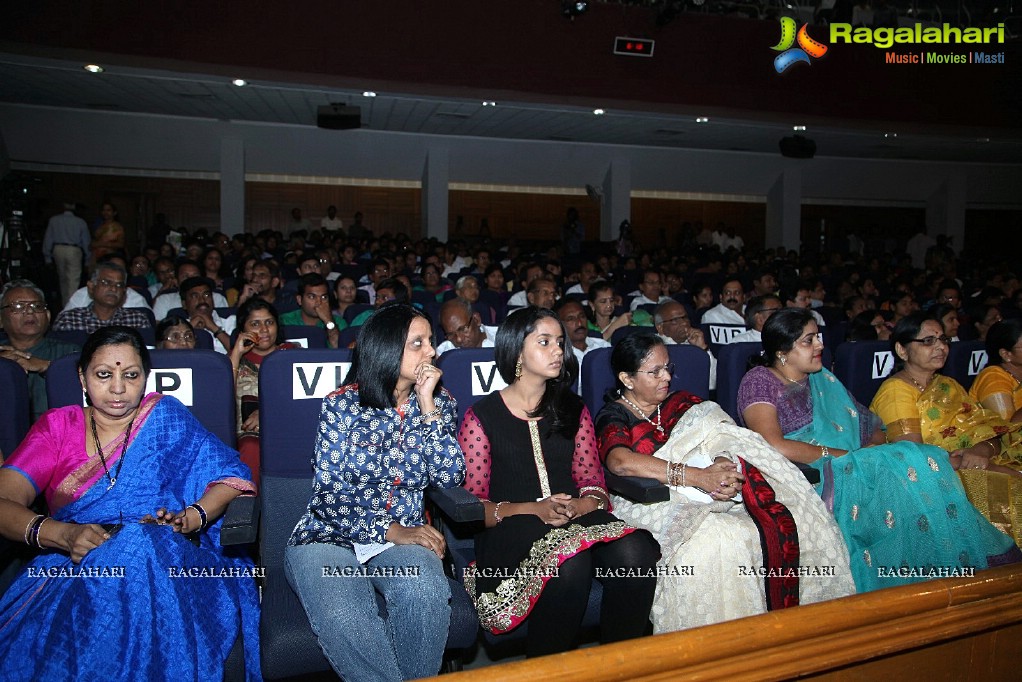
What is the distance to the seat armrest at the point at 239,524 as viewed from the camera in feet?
5.29

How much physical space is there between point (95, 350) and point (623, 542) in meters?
1.48

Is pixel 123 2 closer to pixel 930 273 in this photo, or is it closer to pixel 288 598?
pixel 288 598

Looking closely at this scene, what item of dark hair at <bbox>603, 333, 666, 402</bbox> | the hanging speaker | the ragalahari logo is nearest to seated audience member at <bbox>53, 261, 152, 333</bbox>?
dark hair at <bbox>603, 333, 666, 402</bbox>

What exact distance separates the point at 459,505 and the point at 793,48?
28.1ft

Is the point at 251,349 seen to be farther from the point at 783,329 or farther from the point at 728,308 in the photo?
the point at 728,308

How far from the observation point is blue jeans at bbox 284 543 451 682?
1.60m

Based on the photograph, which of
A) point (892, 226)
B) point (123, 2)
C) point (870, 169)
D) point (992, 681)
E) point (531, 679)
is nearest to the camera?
point (531, 679)

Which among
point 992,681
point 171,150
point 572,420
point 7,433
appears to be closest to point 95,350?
point 7,433

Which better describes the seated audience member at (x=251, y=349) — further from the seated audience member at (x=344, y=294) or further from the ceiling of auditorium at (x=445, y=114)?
the ceiling of auditorium at (x=445, y=114)

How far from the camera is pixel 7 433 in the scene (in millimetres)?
2084

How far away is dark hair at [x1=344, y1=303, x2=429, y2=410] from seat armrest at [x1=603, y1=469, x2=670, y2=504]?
0.70 m

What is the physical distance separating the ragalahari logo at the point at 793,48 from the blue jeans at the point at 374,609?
8489 millimetres

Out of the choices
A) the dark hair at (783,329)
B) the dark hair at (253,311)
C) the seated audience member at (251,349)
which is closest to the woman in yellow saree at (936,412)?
the dark hair at (783,329)

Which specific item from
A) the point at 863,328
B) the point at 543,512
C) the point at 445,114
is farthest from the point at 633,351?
the point at 445,114
